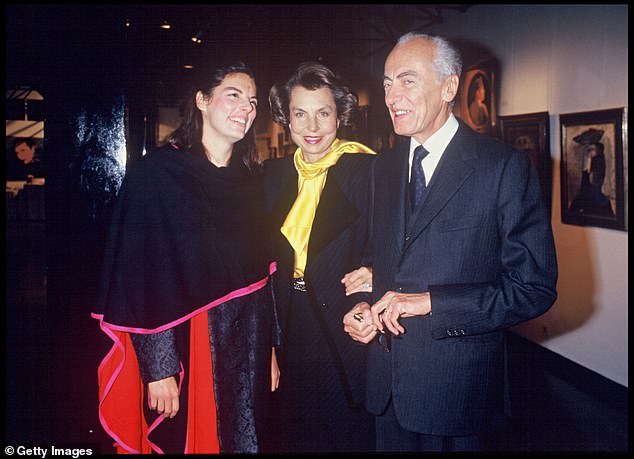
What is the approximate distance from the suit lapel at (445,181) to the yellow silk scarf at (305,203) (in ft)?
2.30

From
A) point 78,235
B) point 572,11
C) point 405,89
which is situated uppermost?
point 572,11

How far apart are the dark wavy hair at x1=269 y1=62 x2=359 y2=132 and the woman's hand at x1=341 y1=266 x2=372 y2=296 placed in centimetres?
81

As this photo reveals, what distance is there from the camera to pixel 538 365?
4.98 metres

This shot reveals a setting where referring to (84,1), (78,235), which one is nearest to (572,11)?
(84,1)

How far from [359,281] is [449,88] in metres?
0.81

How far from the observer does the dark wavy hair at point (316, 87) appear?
7.86 feet

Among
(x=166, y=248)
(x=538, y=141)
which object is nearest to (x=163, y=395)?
(x=166, y=248)

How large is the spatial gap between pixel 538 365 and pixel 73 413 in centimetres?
414

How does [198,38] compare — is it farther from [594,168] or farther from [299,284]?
[299,284]

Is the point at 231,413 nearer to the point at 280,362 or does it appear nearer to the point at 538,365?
the point at 280,362

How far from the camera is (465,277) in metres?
1.68

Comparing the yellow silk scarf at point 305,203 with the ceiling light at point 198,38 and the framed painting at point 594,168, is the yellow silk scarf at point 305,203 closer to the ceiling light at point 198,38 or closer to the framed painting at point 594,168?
the framed painting at point 594,168

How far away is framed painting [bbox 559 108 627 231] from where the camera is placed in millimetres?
4023

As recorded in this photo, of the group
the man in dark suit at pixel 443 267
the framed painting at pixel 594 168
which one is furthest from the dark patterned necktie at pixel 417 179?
the framed painting at pixel 594 168
